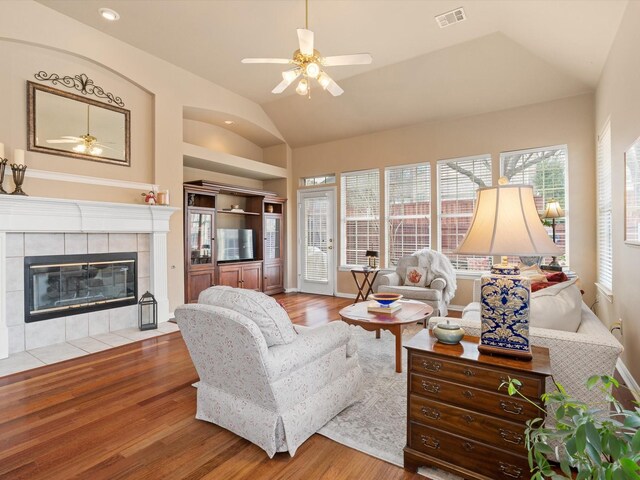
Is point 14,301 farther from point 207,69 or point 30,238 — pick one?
point 207,69

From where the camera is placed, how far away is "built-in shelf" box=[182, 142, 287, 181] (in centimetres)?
552

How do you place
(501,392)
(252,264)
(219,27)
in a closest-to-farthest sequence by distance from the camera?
(501,392)
(219,27)
(252,264)

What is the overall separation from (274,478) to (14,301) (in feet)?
11.7

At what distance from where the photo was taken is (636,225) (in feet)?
8.17

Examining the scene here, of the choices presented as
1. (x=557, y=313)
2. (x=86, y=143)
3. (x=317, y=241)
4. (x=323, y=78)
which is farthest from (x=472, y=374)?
(x=317, y=241)

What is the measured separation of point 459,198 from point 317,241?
296 cm

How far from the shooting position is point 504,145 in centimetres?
520

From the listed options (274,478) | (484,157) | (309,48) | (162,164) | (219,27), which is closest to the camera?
(274,478)

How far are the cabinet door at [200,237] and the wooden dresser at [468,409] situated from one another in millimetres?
4512

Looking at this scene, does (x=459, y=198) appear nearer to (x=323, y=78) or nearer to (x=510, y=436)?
(x=323, y=78)

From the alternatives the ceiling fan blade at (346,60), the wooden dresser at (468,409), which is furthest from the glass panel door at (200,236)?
the wooden dresser at (468,409)

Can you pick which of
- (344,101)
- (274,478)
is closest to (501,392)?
(274,478)

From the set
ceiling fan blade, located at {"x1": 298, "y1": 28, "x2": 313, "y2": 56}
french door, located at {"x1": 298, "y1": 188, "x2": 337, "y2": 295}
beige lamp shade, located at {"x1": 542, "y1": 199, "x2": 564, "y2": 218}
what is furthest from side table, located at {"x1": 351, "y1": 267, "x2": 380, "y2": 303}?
ceiling fan blade, located at {"x1": 298, "y1": 28, "x2": 313, "y2": 56}

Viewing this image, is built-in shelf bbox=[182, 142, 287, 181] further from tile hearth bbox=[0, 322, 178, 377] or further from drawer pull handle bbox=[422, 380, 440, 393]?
drawer pull handle bbox=[422, 380, 440, 393]
